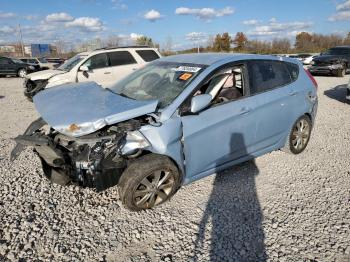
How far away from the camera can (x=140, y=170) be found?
3166mm

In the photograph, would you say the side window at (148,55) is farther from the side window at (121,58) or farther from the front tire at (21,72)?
the front tire at (21,72)

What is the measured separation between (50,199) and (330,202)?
11.3ft

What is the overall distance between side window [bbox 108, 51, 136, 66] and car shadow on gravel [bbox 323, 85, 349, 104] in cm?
705

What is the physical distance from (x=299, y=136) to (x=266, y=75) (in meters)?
1.34

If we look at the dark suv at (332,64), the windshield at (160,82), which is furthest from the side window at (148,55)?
the dark suv at (332,64)

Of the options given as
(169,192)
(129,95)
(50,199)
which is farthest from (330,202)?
(50,199)

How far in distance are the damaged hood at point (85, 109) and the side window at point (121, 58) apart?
19.2ft

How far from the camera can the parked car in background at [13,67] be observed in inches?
813

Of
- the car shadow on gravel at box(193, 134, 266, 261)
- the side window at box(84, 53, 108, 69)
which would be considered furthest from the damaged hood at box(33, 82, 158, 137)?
the side window at box(84, 53, 108, 69)

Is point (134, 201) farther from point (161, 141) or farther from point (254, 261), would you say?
point (254, 261)

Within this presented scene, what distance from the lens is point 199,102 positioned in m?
3.36

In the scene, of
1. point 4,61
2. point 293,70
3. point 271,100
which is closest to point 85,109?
point 271,100

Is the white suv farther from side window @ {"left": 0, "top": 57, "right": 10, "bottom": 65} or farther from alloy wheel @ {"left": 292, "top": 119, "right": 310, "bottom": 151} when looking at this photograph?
side window @ {"left": 0, "top": 57, "right": 10, "bottom": 65}

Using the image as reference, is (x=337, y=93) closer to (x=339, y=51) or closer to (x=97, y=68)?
(x=339, y=51)
